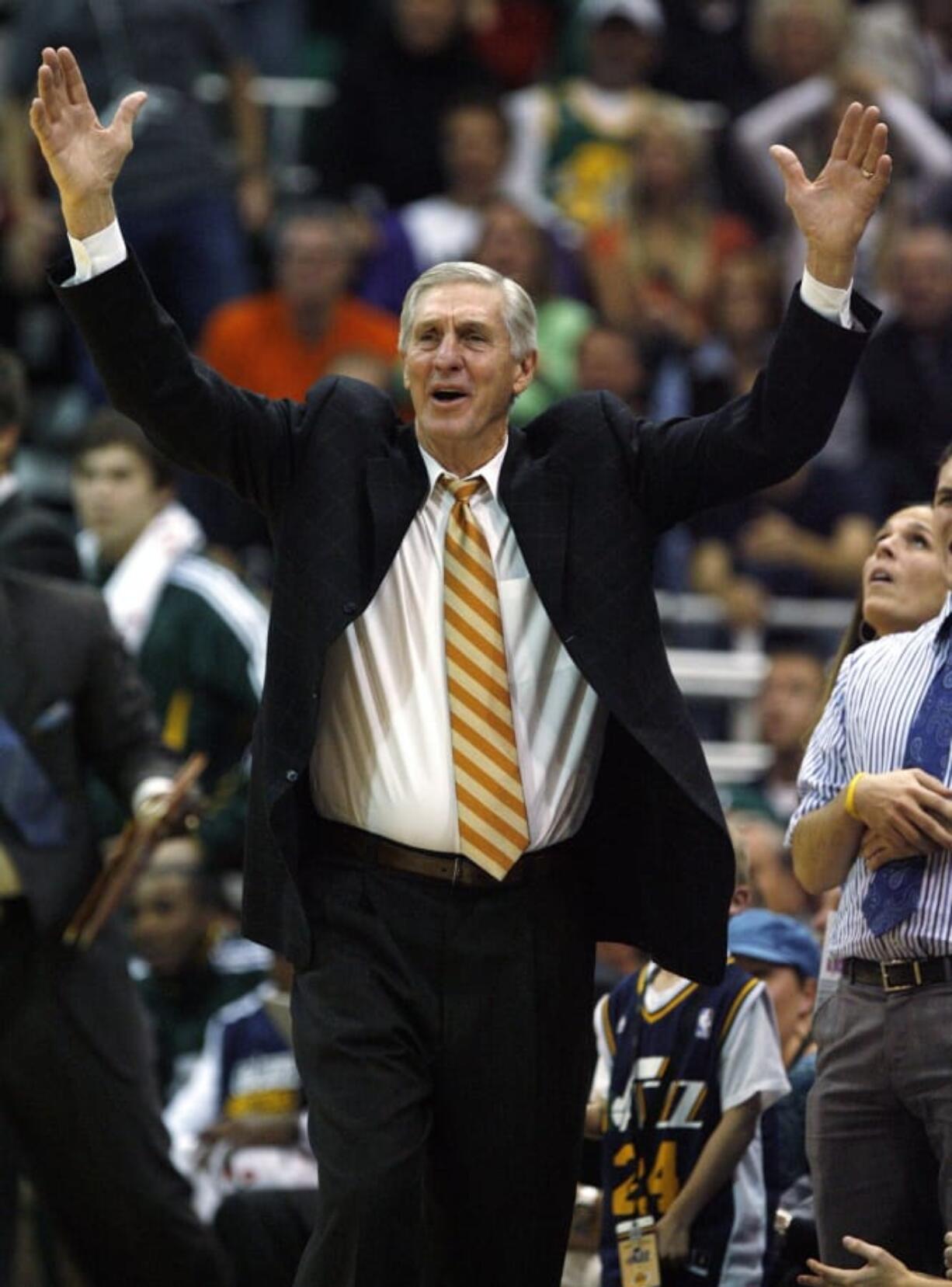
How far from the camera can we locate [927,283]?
11.2 m

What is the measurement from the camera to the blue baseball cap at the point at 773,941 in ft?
20.0

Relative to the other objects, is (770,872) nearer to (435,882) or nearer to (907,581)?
(907,581)

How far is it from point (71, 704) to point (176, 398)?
2087 mm

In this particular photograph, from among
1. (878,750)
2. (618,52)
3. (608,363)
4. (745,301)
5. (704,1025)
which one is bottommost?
(704,1025)

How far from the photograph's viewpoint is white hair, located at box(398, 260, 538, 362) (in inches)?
197

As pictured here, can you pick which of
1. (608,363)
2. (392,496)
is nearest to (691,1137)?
(392,496)

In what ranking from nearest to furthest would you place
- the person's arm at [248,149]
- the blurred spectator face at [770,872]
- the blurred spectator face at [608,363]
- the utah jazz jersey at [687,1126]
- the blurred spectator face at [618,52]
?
1. the utah jazz jersey at [687,1126]
2. the blurred spectator face at [770,872]
3. the blurred spectator face at [608,363]
4. the person's arm at [248,149]
5. the blurred spectator face at [618,52]

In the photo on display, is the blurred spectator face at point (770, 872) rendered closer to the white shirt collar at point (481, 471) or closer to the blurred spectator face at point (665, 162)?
the white shirt collar at point (481, 471)

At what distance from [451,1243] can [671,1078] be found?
0.88m

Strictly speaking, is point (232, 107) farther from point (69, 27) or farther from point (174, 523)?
point (174, 523)

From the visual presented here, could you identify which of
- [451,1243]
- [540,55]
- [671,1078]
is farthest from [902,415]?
[451,1243]

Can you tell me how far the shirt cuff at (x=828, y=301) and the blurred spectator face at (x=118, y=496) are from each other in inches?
169

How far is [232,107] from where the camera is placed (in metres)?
12.4

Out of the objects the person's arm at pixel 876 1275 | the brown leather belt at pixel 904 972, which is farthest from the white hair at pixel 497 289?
the person's arm at pixel 876 1275
